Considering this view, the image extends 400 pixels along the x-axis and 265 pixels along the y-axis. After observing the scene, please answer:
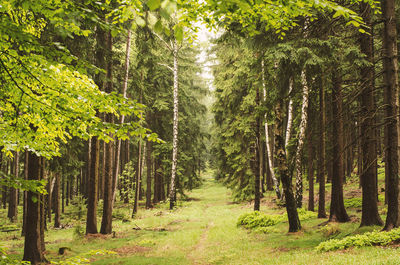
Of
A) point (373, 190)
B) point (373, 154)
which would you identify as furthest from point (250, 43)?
point (373, 190)

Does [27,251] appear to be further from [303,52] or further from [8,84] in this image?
[303,52]

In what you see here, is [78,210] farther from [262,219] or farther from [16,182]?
[16,182]

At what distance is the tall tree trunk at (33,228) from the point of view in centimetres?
909

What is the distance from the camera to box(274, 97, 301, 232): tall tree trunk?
1165 cm

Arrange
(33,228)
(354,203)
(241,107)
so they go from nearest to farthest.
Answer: (33,228)
(354,203)
(241,107)

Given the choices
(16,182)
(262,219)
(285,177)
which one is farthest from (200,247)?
(16,182)

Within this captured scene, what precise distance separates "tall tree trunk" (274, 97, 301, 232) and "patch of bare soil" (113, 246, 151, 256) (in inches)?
241

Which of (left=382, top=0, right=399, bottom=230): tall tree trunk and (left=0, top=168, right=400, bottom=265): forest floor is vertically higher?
(left=382, top=0, right=399, bottom=230): tall tree trunk

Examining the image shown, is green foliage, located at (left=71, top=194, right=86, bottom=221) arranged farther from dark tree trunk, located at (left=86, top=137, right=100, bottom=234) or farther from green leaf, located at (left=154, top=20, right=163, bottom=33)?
green leaf, located at (left=154, top=20, right=163, bottom=33)

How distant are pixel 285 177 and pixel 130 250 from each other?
7119 mm

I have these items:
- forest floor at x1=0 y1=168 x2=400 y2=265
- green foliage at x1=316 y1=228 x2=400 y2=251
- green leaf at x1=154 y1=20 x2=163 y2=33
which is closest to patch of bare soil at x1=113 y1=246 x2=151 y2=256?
forest floor at x1=0 y1=168 x2=400 y2=265

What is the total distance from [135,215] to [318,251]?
15078mm

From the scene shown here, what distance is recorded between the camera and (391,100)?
26.4 ft

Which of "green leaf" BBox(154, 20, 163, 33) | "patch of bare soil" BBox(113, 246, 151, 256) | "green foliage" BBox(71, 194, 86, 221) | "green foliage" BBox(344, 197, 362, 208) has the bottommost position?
"green foliage" BBox(71, 194, 86, 221)
